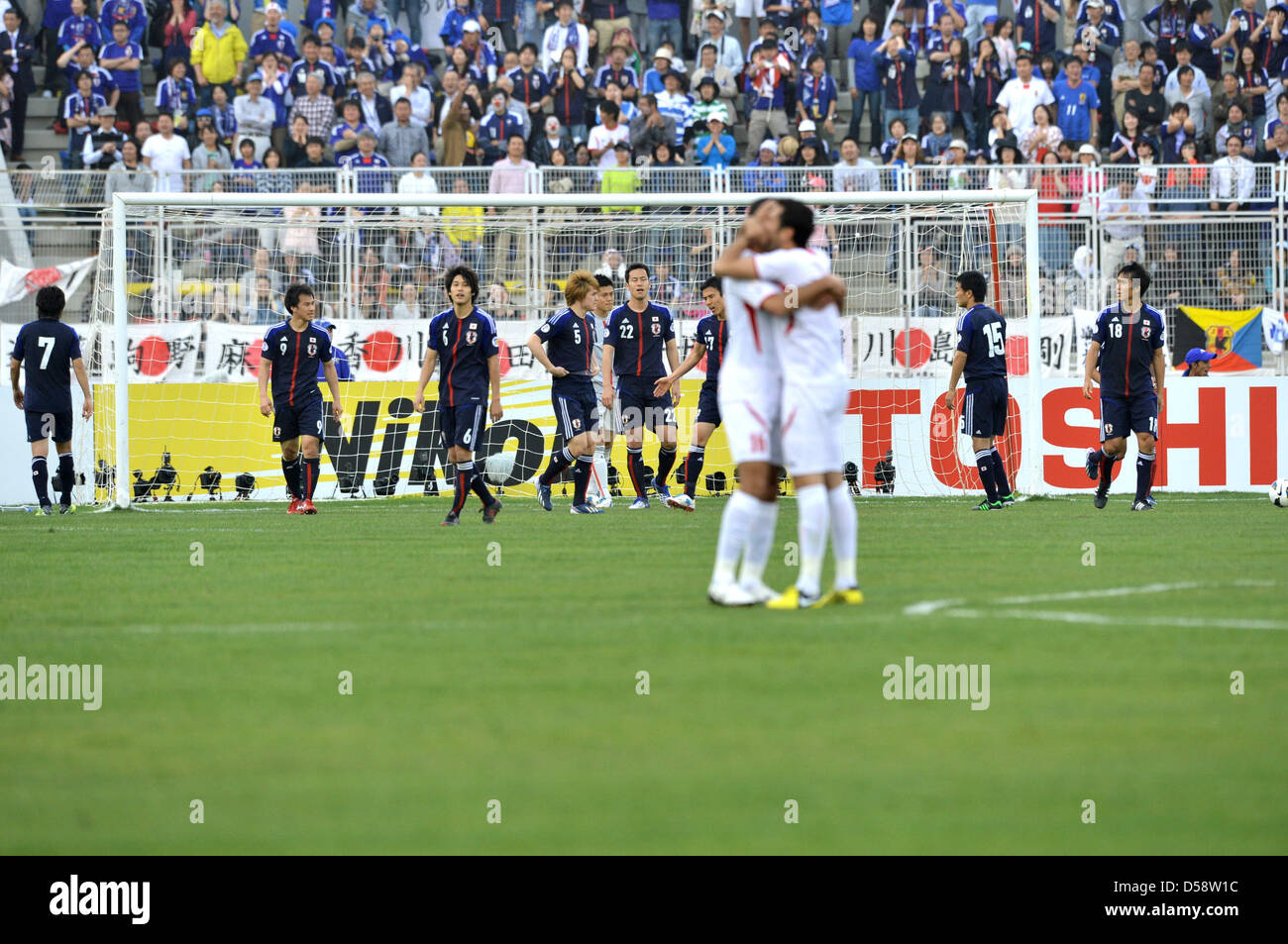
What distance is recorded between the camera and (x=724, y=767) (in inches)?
217

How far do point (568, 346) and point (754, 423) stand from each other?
871 cm

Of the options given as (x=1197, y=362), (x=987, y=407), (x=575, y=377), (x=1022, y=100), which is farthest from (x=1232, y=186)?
(x=575, y=377)

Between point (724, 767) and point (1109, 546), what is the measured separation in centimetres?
804

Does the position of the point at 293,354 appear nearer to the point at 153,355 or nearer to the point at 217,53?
the point at 153,355

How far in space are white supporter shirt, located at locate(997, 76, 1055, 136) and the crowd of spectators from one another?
3 cm

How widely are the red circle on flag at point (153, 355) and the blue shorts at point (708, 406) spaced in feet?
23.7

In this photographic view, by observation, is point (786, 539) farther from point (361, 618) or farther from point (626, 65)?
point (626, 65)

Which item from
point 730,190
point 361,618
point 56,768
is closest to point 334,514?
point 730,190

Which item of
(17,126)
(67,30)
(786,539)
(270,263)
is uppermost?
(67,30)

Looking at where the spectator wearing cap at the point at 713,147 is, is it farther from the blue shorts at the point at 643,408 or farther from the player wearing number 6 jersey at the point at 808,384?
the player wearing number 6 jersey at the point at 808,384

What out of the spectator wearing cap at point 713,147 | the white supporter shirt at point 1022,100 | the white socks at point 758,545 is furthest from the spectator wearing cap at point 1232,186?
the white socks at point 758,545

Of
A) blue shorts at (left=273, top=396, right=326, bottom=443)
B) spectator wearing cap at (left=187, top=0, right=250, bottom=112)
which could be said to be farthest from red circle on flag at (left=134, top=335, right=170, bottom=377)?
spectator wearing cap at (left=187, top=0, right=250, bottom=112)

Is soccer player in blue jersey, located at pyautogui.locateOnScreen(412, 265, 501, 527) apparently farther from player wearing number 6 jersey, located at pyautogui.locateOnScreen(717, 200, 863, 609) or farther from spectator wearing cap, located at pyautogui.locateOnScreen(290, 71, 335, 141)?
spectator wearing cap, located at pyautogui.locateOnScreen(290, 71, 335, 141)

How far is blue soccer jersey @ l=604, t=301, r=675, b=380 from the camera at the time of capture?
59.8ft
